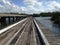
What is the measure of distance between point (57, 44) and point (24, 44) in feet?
10.0

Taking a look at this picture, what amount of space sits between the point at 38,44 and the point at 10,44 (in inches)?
104

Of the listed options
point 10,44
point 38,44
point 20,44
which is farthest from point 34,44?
point 10,44

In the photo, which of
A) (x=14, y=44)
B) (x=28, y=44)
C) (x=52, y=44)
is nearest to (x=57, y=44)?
(x=52, y=44)

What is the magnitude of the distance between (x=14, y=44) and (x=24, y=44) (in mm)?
937

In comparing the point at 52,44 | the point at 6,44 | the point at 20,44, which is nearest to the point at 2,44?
the point at 6,44

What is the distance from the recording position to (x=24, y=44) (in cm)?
1440

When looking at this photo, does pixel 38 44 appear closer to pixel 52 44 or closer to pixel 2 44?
pixel 52 44

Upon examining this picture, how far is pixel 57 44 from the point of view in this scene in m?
14.1

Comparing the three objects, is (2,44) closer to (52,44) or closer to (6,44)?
(6,44)

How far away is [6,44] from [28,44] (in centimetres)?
207

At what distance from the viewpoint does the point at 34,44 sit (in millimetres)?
14414

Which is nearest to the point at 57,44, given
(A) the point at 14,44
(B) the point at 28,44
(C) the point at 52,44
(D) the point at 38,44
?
(C) the point at 52,44

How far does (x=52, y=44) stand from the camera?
14.1m

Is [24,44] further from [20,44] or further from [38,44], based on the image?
[38,44]
